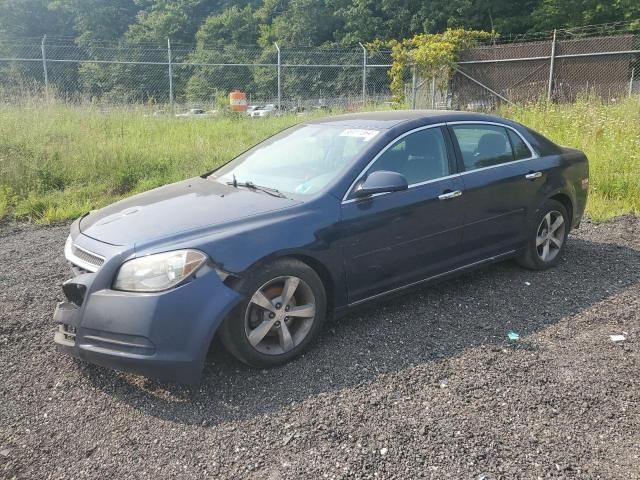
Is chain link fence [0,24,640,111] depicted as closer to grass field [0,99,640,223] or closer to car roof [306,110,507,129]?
grass field [0,99,640,223]

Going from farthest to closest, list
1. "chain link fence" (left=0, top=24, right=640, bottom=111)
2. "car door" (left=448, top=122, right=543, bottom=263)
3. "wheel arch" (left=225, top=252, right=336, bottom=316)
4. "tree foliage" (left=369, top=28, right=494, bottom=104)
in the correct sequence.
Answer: "tree foliage" (left=369, top=28, right=494, bottom=104)
"chain link fence" (left=0, top=24, right=640, bottom=111)
"car door" (left=448, top=122, right=543, bottom=263)
"wheel arch" (left=225, top=252, right=336, bottom=316)

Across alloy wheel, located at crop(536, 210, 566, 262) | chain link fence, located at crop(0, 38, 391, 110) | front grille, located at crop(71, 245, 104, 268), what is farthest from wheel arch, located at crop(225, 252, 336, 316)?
chain link fence, located at crop(0, 38, 391, 110)

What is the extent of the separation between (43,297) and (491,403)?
3640 mm

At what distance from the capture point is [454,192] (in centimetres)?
439

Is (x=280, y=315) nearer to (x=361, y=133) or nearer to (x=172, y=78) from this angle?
(x=361, y=133)

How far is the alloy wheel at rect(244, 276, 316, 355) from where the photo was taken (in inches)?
135

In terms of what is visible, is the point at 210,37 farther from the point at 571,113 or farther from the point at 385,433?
the point at 385,433

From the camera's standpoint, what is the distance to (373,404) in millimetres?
3131

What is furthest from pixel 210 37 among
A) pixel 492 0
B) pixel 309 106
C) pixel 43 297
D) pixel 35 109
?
pixel 43 297

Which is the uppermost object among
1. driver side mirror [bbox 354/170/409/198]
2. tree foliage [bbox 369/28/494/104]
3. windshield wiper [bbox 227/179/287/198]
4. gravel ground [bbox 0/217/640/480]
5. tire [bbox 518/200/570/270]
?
tree foliage [bbox 369/28/494/104]

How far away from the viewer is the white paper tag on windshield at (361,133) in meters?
4.21

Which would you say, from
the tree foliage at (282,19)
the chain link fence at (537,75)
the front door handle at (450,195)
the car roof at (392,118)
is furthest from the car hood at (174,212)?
the tree foliage at (282,19)

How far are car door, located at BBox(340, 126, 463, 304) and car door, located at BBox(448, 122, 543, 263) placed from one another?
0.14 meters

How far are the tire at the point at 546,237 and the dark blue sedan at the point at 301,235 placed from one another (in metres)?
0.02
